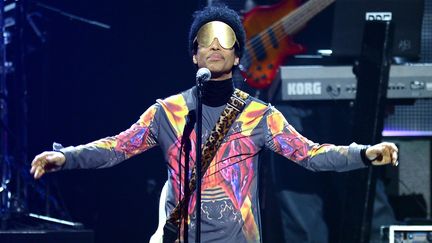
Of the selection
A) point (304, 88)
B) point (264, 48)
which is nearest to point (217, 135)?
point (304, 88)

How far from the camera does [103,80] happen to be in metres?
7.50

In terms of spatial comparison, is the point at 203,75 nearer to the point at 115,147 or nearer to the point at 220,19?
the point at 220,19

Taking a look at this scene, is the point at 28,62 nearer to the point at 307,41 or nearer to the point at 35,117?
the point at 35,117

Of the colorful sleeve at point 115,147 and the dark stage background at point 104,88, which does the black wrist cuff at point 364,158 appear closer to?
the colorful sleeve at point 115,147

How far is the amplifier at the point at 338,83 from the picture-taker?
663 cm

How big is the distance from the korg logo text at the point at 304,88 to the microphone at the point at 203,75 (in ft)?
8.52

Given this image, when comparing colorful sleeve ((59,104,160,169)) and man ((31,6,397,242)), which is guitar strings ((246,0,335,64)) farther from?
colorful sleeve ((59,104,160,169))

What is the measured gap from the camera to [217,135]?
4.29m

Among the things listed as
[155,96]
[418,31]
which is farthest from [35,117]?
[418,31]

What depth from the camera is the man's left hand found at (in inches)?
157

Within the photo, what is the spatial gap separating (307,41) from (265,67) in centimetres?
72

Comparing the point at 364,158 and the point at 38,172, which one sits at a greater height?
the point at 364,158

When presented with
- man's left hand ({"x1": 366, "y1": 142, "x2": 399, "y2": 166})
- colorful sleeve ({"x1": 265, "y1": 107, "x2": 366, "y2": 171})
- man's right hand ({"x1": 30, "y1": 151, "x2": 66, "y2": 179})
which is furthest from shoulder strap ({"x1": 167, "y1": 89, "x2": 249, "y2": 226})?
man's left hand ({"x1": 366, "y1": 142, "x2": 399, "y2": 166})

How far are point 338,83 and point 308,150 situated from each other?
2.40 metres
